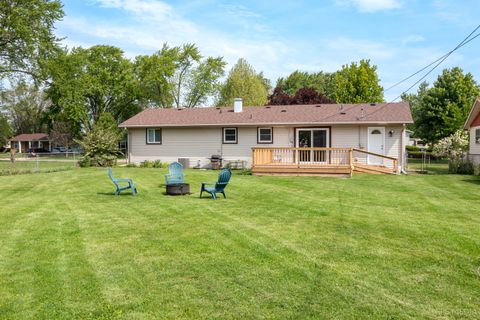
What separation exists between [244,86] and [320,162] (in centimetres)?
3052

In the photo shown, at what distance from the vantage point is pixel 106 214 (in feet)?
29.0

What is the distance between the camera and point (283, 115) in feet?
74.4

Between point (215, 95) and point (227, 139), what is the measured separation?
33.3 meters

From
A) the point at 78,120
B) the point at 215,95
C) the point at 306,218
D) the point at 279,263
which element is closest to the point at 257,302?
the point at 279,263

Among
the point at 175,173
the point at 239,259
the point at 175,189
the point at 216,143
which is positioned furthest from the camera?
the point at 216,143

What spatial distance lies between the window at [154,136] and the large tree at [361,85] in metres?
22.6

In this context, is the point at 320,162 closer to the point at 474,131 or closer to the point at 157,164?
the point at 157,164

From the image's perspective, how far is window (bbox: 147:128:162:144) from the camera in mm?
24453

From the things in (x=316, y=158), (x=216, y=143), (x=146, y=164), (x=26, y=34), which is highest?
(x=26, y=34)

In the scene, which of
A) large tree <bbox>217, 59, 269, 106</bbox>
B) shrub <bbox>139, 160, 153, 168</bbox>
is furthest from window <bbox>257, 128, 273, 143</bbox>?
large tree <bbox>217, 59, 269, 106</bbox>

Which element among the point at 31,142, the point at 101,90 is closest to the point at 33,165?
the point at 101,90

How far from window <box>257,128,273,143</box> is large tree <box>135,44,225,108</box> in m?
31.0

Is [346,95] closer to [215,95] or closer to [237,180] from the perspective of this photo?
[215,95]

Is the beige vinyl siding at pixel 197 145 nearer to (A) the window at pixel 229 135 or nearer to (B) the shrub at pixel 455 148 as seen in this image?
(A) the window at pixel 229 135
